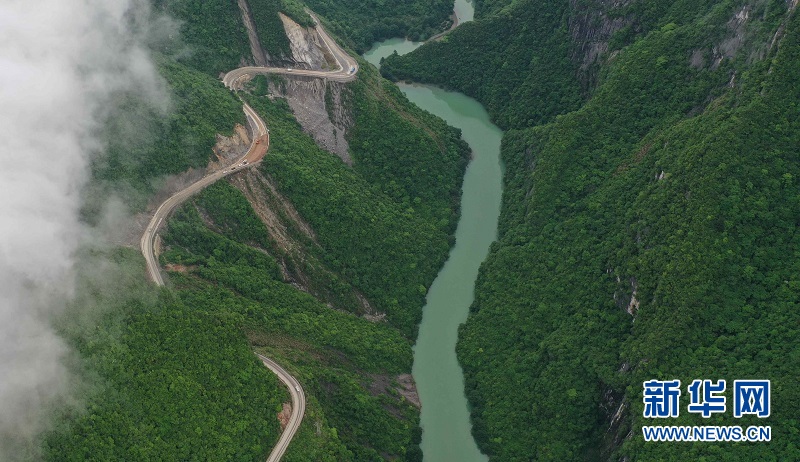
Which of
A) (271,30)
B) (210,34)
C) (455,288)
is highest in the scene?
(271,30)

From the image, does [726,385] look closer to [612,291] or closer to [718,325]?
[718,325]

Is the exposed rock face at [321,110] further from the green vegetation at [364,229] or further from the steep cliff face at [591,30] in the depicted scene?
the steep cliff face at [591,30]

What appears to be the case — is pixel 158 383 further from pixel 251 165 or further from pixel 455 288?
pixel 455 288

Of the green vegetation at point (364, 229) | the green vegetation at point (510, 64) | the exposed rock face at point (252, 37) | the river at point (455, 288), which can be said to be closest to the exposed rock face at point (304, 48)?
the exposed rock face at point (252, 37)

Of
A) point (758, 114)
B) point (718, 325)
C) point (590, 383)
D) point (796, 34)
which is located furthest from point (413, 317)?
point (796, 34)

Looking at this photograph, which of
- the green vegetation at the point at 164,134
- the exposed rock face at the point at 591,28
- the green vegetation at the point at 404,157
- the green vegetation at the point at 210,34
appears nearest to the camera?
the green vegetation at the point at 164,134

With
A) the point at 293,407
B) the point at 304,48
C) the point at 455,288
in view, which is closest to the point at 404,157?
the point at 455,288
